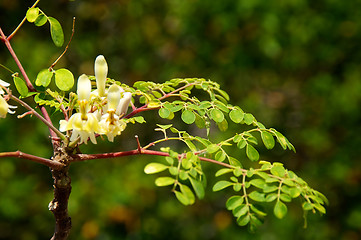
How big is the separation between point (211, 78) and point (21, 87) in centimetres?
217

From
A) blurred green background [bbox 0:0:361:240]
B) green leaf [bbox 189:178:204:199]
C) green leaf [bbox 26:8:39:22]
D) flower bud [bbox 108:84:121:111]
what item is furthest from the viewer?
blurred green background [bbox 0:0:361:240]

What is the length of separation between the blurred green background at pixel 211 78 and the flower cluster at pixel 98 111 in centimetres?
176

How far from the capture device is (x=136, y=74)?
10.4 feet

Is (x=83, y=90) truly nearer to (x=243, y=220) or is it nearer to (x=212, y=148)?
(x=212, y=148)

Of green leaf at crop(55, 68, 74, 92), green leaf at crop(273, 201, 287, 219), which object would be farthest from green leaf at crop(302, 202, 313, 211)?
green leaf at crop(55, 68, 74, 92)

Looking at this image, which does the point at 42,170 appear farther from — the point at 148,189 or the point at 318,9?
the point at 318,9

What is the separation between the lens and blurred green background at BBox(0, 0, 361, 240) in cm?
271

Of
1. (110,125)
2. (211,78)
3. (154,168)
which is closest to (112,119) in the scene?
(110,125)

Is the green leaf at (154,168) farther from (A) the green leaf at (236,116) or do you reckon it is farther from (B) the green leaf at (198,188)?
(A) the green leaf at (236,116)

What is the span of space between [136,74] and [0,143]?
98cm

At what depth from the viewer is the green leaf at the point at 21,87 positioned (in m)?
0.89

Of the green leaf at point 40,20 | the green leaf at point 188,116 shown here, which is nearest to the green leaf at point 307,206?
the green leaf at point 188,116

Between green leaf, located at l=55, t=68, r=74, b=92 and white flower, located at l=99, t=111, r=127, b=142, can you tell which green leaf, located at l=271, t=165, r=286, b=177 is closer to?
white flower, located at l=99, t=111, r=127, b=142

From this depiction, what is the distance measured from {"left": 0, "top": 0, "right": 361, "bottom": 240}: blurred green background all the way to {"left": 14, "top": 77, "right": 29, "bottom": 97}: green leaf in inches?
67.4
